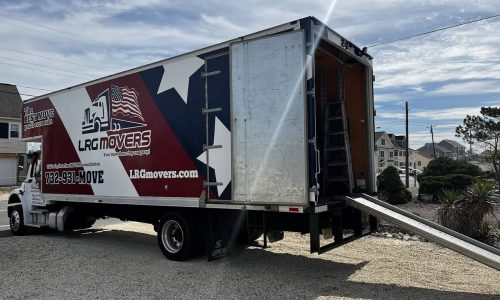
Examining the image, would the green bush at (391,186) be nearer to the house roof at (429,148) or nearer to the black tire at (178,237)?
the black tire at (178,237)

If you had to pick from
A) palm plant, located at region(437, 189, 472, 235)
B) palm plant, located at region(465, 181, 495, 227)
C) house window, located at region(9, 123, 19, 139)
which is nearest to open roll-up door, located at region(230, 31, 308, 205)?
palm plant, located at region(437, 189, 472, 235)

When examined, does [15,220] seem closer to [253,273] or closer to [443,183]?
[253,273]

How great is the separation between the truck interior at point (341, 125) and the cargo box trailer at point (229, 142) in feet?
0.06

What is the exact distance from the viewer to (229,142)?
679cm

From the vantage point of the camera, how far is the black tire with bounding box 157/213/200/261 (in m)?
7.55

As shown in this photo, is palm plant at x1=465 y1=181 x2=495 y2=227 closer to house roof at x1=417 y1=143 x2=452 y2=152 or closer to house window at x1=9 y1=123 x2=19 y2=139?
house window at x1=9 y1=123 x2=19 y2=139

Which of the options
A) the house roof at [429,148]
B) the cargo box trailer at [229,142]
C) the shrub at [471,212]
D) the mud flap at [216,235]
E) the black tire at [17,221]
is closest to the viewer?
the cargo box trailer at [229,142]

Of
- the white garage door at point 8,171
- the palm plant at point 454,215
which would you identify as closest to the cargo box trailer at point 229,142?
the palm plant at point 454,215

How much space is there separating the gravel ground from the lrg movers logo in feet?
6.80

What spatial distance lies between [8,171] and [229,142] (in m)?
33.9

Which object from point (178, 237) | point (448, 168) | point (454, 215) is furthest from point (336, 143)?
point (448, 168)

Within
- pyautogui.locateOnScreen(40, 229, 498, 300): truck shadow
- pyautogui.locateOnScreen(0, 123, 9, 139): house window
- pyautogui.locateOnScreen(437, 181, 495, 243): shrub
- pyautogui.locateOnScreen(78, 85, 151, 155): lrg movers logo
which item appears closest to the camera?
pyautogui.locateOnScreen(40, 229, 498, 300): truck shadow

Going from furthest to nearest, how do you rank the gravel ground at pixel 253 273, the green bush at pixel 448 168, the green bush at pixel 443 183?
the green bush at pixel 448 168 → the green bush at pixel 443 183 → the gravel ground at pixel 253 273

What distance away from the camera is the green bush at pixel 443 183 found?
60.5ft
